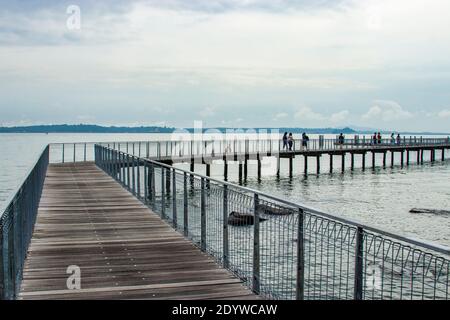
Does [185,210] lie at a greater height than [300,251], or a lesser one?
lesser

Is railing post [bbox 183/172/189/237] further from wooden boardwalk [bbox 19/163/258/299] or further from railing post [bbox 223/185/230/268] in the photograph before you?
railing post [bbox 223/185/230/268]

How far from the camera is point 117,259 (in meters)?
9.46

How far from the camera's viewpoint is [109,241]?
11.0 meters

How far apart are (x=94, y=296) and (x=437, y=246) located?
14.9 feet

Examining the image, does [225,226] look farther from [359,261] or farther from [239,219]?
[359,261]

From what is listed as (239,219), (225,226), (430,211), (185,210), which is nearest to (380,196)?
(430,211)

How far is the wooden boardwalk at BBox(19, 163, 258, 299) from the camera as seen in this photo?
7602 mm

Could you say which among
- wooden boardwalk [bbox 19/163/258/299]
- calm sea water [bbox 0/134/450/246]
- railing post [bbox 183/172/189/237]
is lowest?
calm sea water [bbox 0/134/450/246]

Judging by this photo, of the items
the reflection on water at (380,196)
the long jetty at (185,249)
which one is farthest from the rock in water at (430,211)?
the long jetty at (185,249)

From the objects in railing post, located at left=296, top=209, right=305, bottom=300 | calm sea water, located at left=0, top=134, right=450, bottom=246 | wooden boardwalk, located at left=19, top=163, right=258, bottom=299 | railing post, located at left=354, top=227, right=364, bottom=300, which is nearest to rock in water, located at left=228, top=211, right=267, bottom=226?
wooden boardwalk, located at left=19, top=163, right=258, bottom=299

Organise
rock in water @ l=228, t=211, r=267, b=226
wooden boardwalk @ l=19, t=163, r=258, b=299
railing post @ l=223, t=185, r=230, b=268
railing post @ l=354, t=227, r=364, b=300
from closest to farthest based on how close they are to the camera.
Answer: railing post @ l=354, t=227, r=364, b=300, wooden boardwalk @ l=19, t=163, r=258, b=299, railing post @ l=223, t=185, r=230, b=268, rock in water @ l=228, t=211, r=267, b=226
